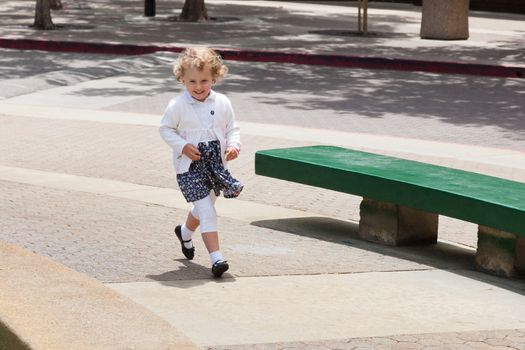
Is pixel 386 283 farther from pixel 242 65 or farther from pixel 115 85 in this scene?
pixel 242 65

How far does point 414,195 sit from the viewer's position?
854cm

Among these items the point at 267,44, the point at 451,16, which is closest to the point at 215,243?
the point at 267,44

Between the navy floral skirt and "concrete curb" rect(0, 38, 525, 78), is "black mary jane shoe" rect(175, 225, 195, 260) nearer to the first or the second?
the navy floral skirt

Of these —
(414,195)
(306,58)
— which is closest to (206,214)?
(414,195)

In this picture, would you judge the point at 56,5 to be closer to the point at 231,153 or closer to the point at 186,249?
the point at 186,249

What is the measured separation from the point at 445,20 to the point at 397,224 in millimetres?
19464

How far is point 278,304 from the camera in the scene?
725 cm

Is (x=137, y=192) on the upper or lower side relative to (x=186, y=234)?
lower

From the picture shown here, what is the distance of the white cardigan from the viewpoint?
314 inches

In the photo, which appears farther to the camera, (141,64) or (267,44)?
(267,44)

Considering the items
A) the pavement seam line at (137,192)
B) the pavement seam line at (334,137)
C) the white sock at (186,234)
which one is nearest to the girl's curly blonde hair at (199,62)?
the white sock at (186,234)

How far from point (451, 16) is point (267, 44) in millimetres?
4426

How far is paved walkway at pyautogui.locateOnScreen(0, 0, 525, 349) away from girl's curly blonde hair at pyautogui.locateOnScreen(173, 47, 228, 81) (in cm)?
121

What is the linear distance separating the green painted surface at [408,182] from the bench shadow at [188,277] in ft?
4.40
